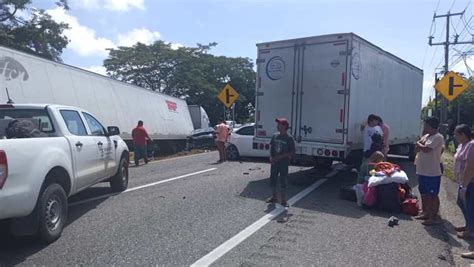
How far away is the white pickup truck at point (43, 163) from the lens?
486 centimetres

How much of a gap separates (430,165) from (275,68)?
15.9ft

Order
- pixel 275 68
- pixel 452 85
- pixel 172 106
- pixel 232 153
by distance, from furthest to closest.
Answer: pixel 172 106
pixel 232 153
pixel 452 85
pixel 275 68

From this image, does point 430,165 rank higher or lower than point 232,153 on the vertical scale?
higher

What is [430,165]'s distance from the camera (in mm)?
7062

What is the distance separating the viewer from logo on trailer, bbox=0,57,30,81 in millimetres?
10836

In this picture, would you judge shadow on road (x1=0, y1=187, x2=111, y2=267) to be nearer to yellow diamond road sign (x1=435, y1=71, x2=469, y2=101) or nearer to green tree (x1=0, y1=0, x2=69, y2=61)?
yellow diamond road sign (x1=435, y1=71, x2=469, y2=101)

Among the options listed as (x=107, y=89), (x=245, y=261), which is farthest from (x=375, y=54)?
(x=107, y=89)

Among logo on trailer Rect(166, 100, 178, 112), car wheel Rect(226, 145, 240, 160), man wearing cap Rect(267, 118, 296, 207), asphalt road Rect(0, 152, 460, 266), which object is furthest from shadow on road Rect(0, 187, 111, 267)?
logo on trailer Rect(166, 100, 178, 112)

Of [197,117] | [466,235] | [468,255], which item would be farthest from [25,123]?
[197,117]

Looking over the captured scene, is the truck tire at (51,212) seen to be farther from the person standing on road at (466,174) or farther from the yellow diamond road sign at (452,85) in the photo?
the yellow diamond road sign at (452,85)

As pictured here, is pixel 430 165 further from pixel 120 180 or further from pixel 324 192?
pixel 120 180

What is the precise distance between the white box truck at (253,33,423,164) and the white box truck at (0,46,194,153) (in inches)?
247

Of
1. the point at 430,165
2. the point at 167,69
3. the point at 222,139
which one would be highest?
the point at 167,69

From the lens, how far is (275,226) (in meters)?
6.65
